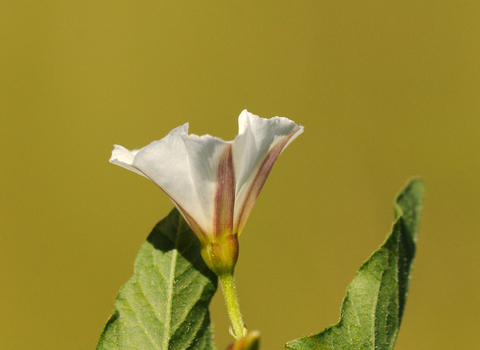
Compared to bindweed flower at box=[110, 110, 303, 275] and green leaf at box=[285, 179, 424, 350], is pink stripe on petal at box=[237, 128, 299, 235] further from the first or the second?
green leaf at box=[285, 179, 424, 350]

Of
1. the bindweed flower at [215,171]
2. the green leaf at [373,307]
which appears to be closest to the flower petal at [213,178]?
the bindweed flower at [215,171]

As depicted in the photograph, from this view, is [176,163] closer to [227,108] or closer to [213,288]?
[213,288]

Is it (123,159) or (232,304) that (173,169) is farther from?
(232,304)

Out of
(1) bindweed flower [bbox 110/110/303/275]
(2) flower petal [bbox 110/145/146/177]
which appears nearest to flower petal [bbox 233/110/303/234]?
(1) bindweed flower [bbox 110/110/303/275]

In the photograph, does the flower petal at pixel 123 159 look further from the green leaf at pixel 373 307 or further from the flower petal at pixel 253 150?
the green leaf at pixel 373 307

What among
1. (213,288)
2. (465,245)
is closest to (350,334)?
(213,288)

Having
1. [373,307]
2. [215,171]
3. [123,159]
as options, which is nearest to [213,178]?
[215,171]

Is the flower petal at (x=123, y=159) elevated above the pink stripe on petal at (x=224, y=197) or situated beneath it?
elevated above
